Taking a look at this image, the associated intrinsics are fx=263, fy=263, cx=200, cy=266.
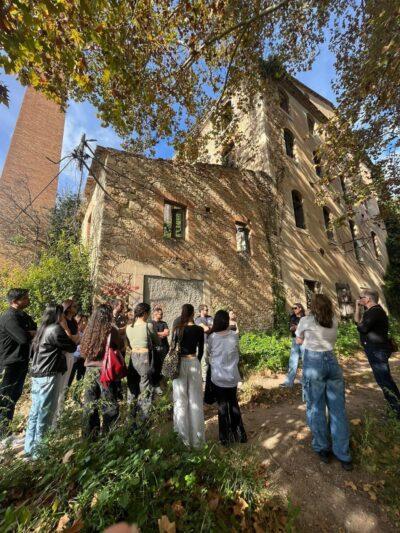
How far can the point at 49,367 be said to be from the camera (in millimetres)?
3238

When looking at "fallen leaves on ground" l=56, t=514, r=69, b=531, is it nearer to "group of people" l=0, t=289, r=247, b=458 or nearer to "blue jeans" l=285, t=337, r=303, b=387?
"group of people" l=0, t=289, r=247, b=458

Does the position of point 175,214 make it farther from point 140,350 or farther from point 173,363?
point 173,363

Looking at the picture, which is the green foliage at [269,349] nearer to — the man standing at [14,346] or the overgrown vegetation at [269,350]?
the overgrown vegetation at [269,350]

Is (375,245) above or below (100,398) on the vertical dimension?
above

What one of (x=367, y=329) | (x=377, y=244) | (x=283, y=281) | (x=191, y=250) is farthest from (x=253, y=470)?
(x=377, y=244)

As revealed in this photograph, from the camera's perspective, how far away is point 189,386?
3414mm

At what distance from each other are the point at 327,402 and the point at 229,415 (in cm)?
126

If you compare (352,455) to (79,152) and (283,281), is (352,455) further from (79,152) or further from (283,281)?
(79,152)

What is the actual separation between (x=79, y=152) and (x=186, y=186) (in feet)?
12.0

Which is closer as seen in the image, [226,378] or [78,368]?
[226,378]

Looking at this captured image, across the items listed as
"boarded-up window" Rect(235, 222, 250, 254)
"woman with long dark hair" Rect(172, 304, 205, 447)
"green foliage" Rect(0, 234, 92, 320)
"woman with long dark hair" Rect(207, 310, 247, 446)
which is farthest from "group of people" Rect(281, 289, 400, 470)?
"boarded-up window" Rect(235, 222, 250, 254)

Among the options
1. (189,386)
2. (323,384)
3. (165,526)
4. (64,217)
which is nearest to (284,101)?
Answer: (64,217)

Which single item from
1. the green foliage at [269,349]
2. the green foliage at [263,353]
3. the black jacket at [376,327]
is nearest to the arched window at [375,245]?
the green foliage at [269,349]

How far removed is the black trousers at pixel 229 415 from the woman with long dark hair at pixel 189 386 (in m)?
0.30
